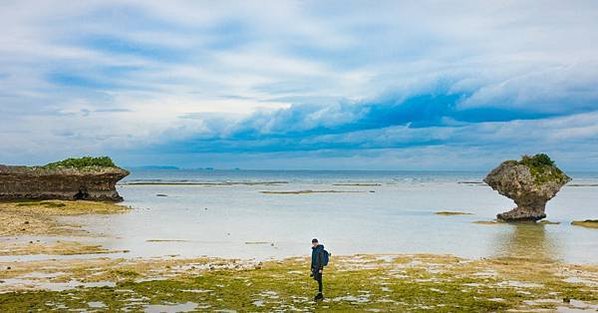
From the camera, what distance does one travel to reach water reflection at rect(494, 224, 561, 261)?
35750 millimetres

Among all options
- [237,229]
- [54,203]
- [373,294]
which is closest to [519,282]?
[373,294]

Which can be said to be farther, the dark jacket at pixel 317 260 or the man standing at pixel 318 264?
the dark jacket at pixel 317 260

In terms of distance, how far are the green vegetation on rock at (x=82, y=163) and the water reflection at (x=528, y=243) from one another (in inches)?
2012

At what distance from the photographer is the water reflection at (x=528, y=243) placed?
1407 inches

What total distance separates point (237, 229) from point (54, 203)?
2854 cm

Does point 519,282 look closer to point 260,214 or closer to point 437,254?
point 437,254

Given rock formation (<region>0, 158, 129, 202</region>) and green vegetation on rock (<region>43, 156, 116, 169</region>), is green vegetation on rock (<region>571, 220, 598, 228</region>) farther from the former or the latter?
green vegetation on rock (<region>43, 156, 116, 169</region>)

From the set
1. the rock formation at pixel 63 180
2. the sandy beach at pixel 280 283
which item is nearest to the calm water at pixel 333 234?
the sandy beach at pixel 280 283

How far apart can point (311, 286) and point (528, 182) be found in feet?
121

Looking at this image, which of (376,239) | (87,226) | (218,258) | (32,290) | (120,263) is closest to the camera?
(32,290)

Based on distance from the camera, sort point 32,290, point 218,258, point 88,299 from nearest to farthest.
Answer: point 88,299 → point 32,290 → point 218,258

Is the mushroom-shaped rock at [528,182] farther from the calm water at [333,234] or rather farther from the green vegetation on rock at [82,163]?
the green vegetation on rock at [82,163]

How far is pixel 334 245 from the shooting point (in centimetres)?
4016

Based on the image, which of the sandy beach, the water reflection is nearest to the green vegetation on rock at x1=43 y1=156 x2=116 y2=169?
the sandy beach
